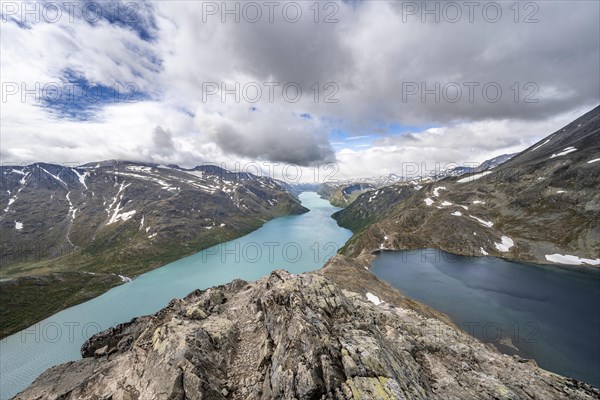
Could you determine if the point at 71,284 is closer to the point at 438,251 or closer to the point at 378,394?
the point at 378,394

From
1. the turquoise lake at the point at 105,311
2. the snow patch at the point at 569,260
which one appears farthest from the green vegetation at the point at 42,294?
the snow patch at the point at 569,260

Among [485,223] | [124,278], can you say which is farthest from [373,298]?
[124,278]

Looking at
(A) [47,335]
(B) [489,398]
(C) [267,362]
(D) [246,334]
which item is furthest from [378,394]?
(A) [47,335]

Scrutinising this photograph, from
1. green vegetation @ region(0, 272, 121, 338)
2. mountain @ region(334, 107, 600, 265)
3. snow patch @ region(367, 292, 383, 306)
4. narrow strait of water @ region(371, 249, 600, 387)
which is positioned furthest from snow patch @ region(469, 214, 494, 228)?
green vegetation @ region(0, 272, 121, 338)

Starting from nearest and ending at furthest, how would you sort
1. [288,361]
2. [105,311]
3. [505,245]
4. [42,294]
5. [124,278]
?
[288,361]
[105,311]
[505,245]
[42,294]
[124,278]

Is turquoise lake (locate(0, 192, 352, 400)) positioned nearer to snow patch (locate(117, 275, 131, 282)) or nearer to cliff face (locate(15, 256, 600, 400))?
snow patch (locate(117, 275, 131, 282))

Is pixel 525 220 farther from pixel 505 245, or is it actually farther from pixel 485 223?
pixel 505 245
